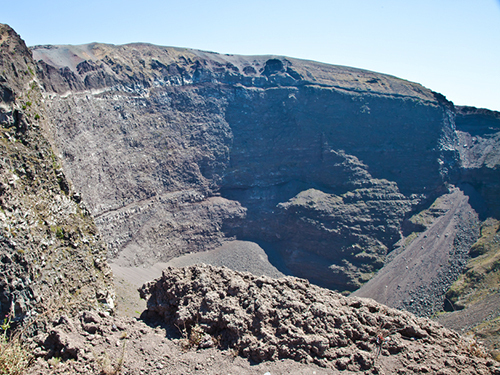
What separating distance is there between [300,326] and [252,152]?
150 feet

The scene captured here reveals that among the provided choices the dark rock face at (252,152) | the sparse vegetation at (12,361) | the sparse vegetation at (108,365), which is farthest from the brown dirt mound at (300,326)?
the dark rock face at (252,152)

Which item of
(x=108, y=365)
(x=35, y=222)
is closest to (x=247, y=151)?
(x=35, y=222)

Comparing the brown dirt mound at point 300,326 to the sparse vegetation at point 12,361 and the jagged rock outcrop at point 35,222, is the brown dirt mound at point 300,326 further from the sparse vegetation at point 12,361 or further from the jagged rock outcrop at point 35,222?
the jagged rock outcrop at point 35,222

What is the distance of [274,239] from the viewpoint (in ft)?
160

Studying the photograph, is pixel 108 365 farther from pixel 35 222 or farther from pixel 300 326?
pixel 35 222

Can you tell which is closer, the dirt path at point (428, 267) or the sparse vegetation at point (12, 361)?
the sparse vegetation at point (12, 361)

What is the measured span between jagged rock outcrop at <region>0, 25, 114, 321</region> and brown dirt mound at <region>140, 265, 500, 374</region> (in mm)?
6440

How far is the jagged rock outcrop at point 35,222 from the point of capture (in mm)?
13125

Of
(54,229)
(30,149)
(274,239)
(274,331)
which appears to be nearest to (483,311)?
(274,239)

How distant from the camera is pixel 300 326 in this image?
7938mm

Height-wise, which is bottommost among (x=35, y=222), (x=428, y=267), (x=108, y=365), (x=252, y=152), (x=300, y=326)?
(x=428, y=267)

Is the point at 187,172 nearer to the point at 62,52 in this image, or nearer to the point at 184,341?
the point at 62,52

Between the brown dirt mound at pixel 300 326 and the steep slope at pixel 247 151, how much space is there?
1129 inches

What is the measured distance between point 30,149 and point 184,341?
14488mm
